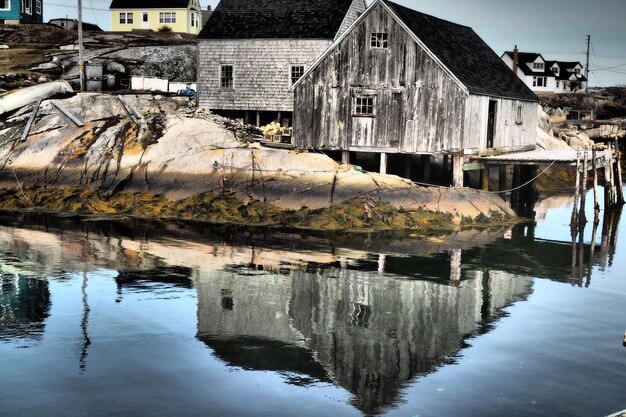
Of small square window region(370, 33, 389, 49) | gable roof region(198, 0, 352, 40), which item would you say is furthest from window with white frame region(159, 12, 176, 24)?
small square window region(370, 33, 389, 49)

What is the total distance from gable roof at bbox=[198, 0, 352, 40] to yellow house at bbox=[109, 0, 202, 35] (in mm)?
28687

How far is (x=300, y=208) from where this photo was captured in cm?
2723

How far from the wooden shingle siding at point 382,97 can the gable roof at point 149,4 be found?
135 feet

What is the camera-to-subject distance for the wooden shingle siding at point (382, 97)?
3066cm

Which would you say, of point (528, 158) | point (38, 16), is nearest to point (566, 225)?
point (528, 158)

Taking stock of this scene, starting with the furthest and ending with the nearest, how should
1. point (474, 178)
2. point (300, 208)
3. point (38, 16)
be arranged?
point (38, 16)
point (474, 178)
point (300, 208)

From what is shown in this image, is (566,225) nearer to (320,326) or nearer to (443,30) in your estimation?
(443,30)

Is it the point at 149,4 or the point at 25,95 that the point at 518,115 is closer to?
the point at 25,95

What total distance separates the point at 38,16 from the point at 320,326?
204 ft

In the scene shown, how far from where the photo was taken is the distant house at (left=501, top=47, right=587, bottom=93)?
99.0 m

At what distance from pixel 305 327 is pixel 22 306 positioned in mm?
5794

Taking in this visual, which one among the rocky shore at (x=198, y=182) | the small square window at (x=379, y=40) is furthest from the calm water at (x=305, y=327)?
the small square window at (x=379, y=40)

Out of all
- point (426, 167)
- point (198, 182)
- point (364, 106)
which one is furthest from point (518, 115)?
point (198, 182)

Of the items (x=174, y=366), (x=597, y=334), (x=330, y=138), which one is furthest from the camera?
(x=330, y=138)
